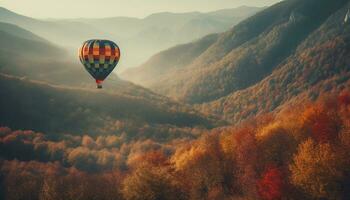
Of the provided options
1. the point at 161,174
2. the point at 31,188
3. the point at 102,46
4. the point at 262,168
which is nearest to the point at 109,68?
the point at 102,46

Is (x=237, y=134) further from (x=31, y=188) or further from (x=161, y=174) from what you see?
(x=31, y=188)

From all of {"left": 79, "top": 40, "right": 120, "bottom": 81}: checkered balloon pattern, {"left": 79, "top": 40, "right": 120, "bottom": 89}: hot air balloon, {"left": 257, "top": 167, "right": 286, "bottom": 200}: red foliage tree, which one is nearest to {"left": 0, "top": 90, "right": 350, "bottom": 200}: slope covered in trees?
{"left": 257, "top": 167, "right": 286, "bottom": 200}: red foliage tree

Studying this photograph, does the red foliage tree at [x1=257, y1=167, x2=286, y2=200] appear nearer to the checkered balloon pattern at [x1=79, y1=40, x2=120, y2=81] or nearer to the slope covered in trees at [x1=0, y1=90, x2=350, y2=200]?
the slope covered in trees at [x1=0, y1=90, x2=350, y2=200]

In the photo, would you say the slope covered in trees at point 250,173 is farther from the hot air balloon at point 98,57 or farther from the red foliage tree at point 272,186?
the hot air balloon at point 98,57

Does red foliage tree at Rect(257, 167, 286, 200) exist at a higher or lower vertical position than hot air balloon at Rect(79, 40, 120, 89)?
lower

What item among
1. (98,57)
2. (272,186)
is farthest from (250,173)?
(98,57)

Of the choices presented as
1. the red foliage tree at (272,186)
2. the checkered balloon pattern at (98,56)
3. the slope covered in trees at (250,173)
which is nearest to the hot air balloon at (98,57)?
the checkered balloon pattern at (98,56)

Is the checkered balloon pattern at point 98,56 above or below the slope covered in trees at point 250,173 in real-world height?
above

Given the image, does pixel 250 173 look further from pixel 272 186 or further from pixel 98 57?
pixel 98 57
